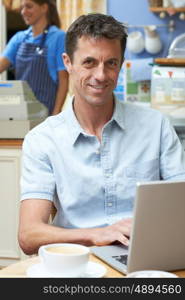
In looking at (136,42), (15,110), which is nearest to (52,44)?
(15,110)

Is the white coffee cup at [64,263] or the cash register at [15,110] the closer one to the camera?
the white coffee cup at [64,263]

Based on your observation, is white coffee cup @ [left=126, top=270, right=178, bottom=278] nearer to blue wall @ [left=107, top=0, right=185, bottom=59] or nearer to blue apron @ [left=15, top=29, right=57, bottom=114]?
blue apron @ [left=15, top=29, right=57, bottom=114]

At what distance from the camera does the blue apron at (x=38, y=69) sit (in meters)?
3.93

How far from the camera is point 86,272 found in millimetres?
1104

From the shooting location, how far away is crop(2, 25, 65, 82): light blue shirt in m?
3.84

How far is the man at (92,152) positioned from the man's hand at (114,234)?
259mm

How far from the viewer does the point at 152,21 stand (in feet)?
16.0

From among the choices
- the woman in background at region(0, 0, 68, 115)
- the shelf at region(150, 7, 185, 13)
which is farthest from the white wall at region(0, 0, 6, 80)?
the shelf at region(150, 7, 185, 13)

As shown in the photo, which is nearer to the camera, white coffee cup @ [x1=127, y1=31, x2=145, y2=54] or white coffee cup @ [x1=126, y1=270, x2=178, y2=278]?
white coffee cup @ [x1=126, y1=270, x2=178, y2=278]

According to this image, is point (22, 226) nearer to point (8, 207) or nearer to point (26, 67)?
point (8, 207)

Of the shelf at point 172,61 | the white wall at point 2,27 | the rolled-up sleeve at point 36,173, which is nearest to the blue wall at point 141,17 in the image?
the white wall at point 2,27

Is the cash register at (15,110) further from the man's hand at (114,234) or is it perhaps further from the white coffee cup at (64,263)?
the white coffee cup at (64,263)

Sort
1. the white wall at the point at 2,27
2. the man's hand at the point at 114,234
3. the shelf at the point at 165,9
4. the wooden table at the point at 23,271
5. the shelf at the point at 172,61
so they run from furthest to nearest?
the white wall at the point at 2,27 → the shelf at the point at 165,9 → the shelf at the point at 172,61 → the man's hand at the point at 114,234 → the wooden table at the point at 23,271

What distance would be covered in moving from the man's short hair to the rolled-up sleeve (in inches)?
12.2
